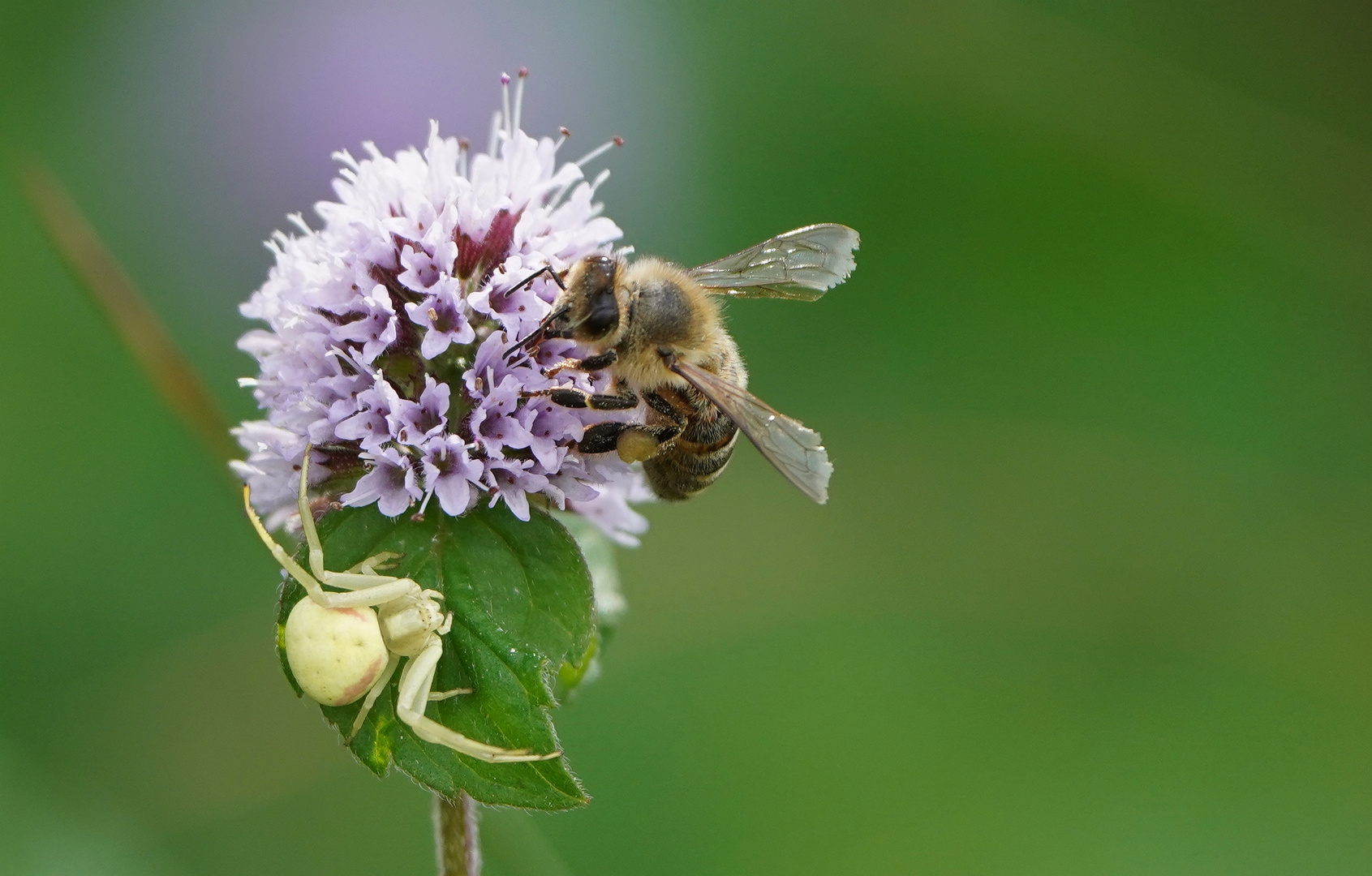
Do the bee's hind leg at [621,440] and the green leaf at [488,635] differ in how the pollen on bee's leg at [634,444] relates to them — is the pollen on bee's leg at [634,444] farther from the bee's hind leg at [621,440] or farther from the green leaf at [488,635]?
the green leaf at [488,635]

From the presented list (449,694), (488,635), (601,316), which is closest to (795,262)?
(601,316)

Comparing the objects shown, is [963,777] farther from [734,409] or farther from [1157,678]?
[734,409]

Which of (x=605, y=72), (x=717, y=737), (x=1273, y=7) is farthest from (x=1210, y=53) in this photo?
(x=717, y=737)

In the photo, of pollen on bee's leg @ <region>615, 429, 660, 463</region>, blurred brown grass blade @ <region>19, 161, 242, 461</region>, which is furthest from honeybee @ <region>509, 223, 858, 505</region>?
blurred brown grass blade @ <region>19, 161, 242, 461</region>

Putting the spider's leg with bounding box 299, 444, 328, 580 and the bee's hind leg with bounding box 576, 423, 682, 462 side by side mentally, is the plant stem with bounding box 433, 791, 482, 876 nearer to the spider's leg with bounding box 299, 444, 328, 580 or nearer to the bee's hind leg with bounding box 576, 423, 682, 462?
the spider's leg with bounding box 299, 444, 328, 580

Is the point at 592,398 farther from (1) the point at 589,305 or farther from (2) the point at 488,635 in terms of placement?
(2) the point at 488,635

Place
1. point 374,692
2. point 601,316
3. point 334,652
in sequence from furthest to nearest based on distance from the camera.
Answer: point 601,316 < point 374,692 < point 334,652

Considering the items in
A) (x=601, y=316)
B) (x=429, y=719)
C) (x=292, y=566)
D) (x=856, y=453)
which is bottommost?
(x=856, y=453)
